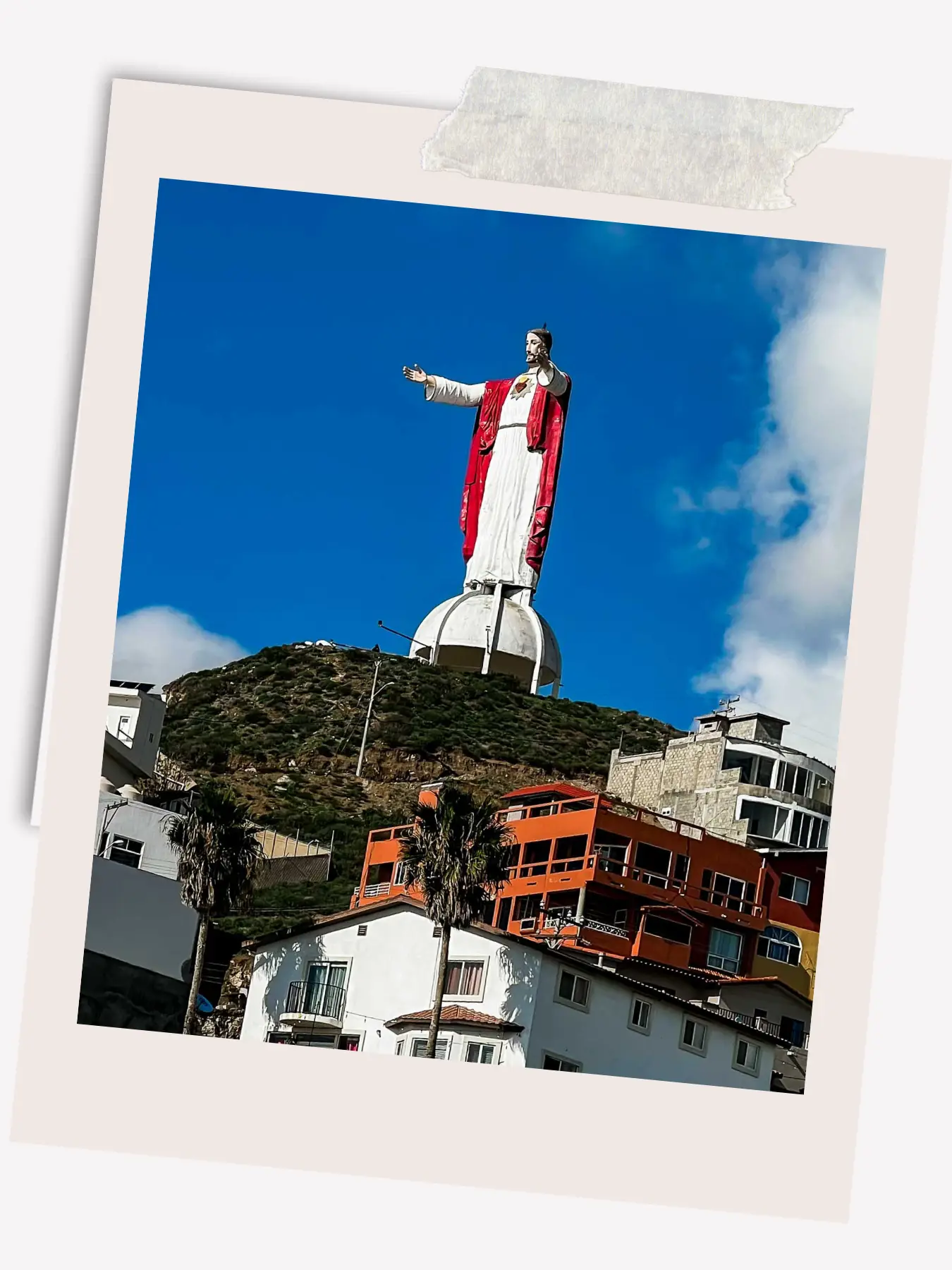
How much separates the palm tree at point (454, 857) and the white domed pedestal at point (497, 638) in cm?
384

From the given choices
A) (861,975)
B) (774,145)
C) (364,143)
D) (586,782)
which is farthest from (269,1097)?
(586,782)

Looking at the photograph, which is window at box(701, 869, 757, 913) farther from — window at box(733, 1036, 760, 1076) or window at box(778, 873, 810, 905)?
window at box(733, 1036, 760, 1076)

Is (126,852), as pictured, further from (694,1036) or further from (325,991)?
(694,1036)

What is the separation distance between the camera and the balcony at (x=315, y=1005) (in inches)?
757

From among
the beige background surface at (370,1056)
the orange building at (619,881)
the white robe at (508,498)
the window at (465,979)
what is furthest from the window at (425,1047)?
the white robe at (508,498)

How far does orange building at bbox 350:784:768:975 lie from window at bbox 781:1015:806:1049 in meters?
1.24

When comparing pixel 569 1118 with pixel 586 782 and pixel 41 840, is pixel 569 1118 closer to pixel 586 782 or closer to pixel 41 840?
pixel 41 840

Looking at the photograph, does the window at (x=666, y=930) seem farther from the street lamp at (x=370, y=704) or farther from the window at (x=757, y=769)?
the street lamp at (x=370, y=704)

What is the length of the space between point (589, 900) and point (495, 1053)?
3580 mm

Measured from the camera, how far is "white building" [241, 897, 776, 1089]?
18.6 m

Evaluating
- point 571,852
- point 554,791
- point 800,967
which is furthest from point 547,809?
point 800,967

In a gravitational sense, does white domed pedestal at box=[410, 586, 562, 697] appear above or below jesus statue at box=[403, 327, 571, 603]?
below

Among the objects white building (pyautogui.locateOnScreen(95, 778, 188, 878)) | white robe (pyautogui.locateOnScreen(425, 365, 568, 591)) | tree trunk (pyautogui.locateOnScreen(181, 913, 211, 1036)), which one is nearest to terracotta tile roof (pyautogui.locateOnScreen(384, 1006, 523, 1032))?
tree trunk (pyautogui.locateOnScreen(181, 913, 211, 1036))

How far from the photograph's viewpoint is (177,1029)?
731 inches
